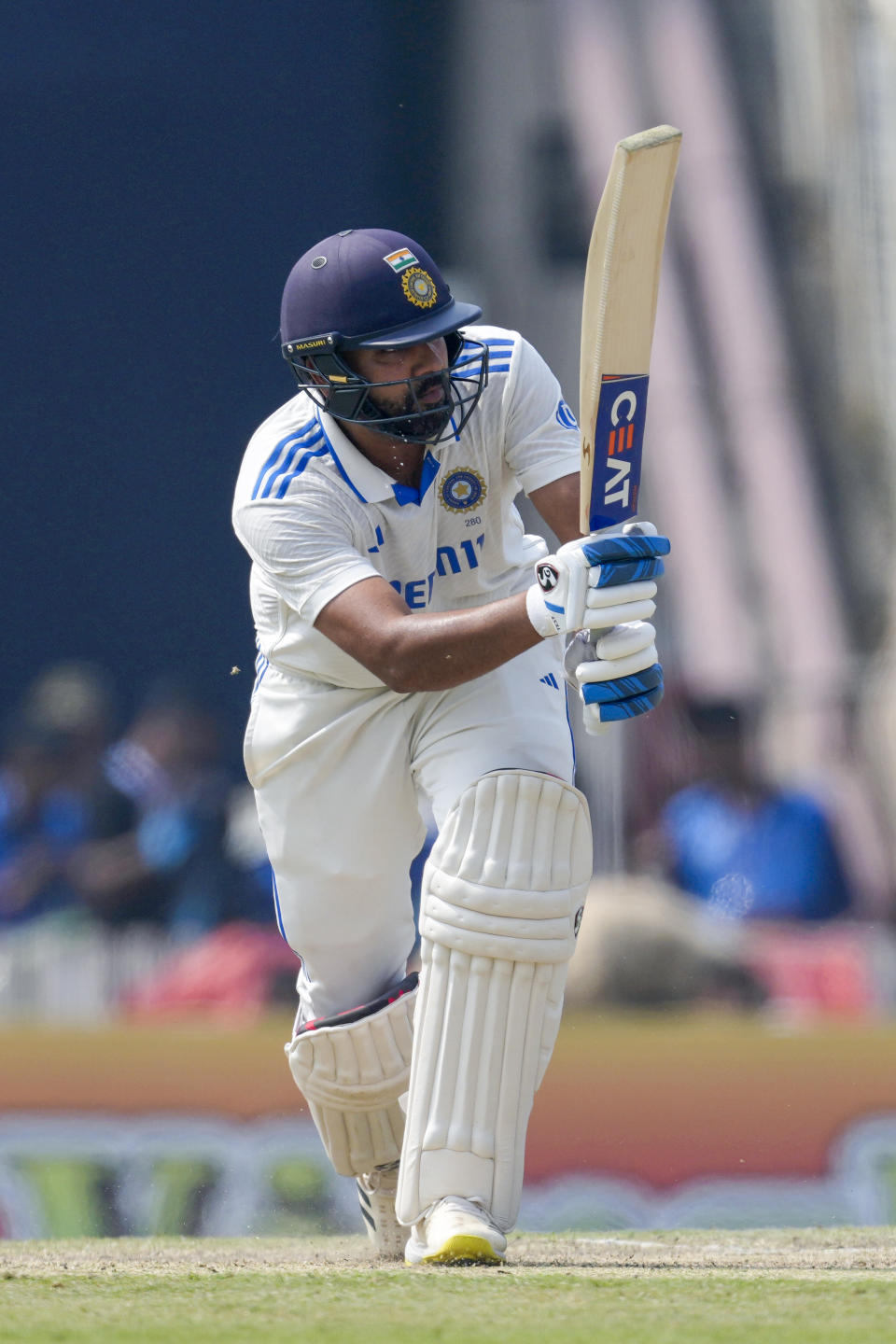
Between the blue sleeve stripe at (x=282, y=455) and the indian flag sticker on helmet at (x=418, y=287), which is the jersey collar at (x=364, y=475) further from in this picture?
the indian flag sticker on helmet at (x=418, y=287)

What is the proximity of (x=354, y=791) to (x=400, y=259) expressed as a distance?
2.48 feet

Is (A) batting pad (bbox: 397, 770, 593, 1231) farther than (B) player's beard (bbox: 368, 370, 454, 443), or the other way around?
(B) player's beard (bbox: 368, 370, 454, 443)

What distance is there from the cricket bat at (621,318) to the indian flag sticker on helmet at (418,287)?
32 centimetres

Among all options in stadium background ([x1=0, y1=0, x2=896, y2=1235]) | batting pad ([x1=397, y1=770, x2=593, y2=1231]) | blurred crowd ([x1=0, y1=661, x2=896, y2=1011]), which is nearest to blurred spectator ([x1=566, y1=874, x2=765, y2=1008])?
blurred crowd ([x1=0, y1=661, x2=896, y2=1011])

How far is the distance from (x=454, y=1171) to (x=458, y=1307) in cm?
44

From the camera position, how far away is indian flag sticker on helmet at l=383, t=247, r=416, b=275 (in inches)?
94.8

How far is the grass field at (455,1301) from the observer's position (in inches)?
62.9

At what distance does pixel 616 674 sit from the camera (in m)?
2.08

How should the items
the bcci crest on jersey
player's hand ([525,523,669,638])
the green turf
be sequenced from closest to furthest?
1. the green turf
2. player's hand ([525,523,669,638])
3. the bcci crest on jersey

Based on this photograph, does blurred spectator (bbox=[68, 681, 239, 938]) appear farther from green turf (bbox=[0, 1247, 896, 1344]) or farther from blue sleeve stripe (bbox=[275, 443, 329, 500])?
green turf (bbox=[0, 1247, 896, 1344])

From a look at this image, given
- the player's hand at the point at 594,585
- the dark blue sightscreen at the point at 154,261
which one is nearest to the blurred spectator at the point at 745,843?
the dark blue sightscreen at the point at 154,261

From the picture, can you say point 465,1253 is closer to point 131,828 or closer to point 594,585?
point 594,585

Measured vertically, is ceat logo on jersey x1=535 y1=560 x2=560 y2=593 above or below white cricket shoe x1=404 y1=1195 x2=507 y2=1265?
above

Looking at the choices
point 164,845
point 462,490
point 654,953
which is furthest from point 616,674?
point 164,845
